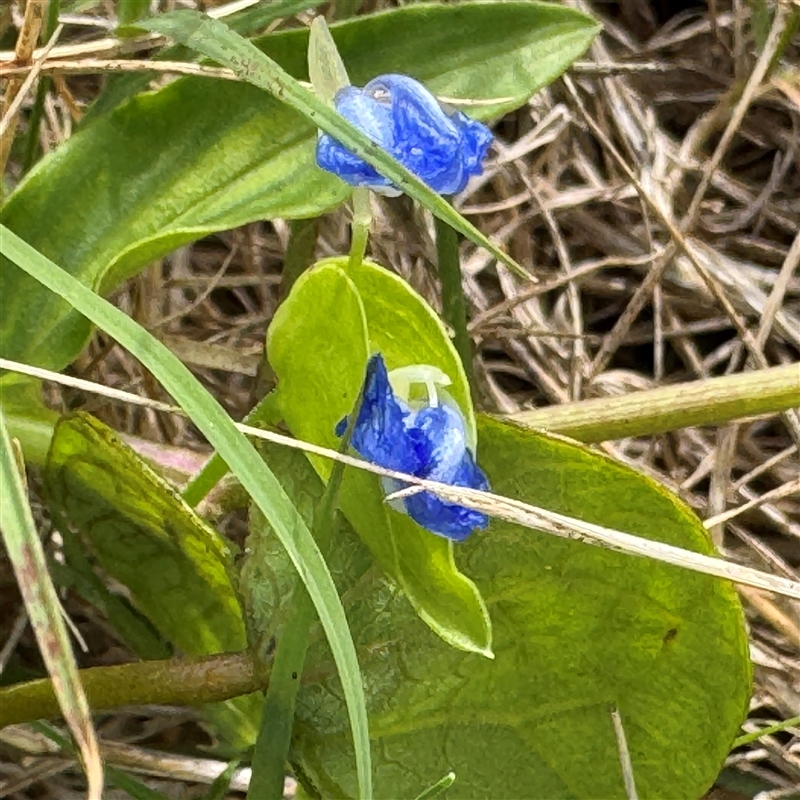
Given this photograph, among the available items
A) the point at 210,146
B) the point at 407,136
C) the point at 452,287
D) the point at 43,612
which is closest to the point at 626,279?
the point at 452,287

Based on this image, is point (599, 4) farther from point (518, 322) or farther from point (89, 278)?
point (89, 278)

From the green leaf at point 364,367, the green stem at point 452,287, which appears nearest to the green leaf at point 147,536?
the green leaf at point 364,367

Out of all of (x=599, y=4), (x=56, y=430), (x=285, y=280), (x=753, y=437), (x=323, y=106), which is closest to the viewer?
(x=323, y=106)

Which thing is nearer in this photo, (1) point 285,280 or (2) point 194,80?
(2) point 194,80

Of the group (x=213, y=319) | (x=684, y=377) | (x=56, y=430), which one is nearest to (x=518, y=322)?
(x=684, y=377)

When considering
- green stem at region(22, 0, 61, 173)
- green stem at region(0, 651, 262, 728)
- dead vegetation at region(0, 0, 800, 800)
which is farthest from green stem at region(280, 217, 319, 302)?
green stem at region(0, 651, 262, 728)

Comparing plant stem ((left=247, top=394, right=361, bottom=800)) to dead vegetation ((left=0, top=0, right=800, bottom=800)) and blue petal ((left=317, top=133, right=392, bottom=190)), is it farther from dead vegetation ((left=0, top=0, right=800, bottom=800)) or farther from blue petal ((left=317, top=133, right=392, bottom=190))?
dead vegetation ((left=0, top=0, right=800, bottom=800))

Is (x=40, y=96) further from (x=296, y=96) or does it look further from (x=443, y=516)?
(x=443, y=516)
